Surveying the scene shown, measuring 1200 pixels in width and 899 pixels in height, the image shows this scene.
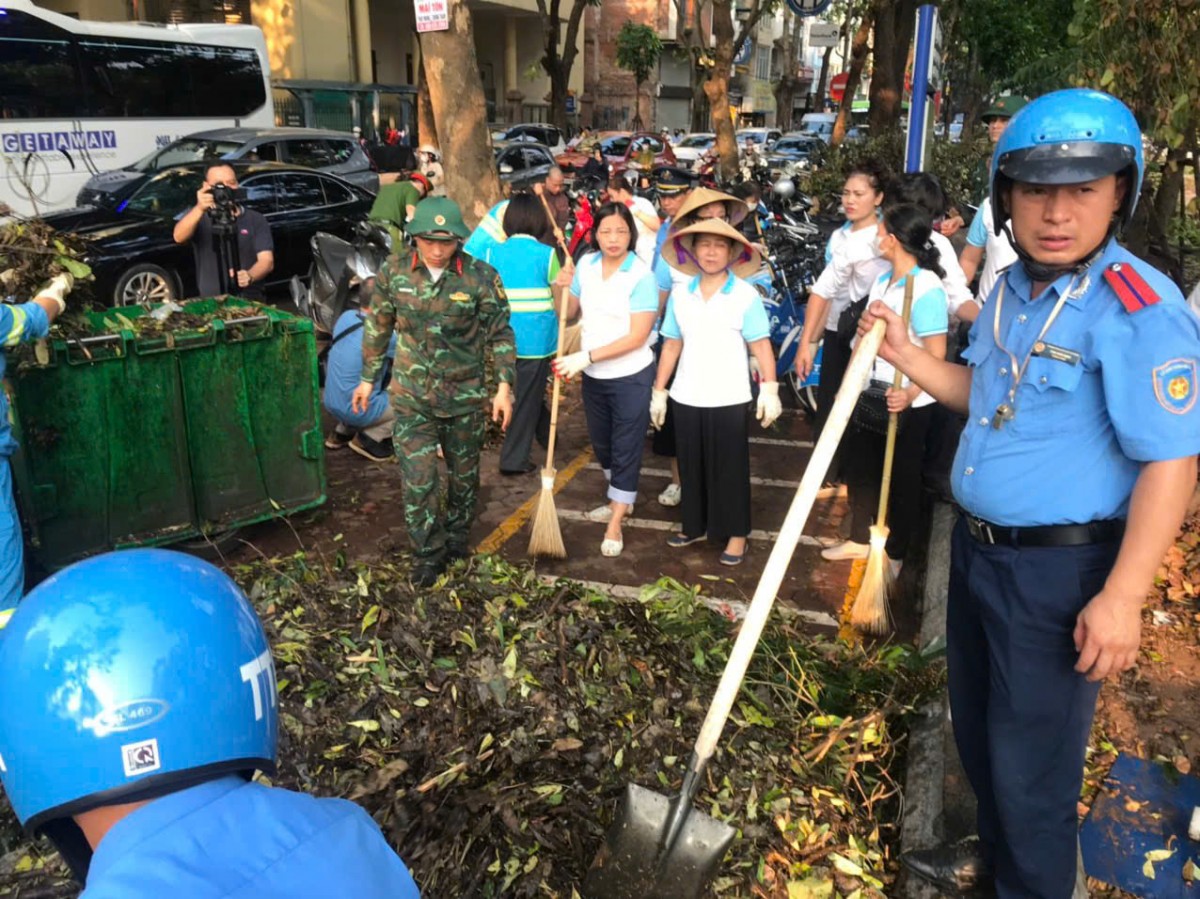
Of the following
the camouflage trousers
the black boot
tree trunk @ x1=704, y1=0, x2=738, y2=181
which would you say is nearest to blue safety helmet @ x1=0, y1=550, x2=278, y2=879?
the black boot

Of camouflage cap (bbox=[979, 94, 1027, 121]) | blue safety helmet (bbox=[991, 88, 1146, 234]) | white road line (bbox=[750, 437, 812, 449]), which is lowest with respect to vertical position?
white road line (bbox=[750, 437, 812, 449])

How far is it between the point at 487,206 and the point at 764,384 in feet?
18.6

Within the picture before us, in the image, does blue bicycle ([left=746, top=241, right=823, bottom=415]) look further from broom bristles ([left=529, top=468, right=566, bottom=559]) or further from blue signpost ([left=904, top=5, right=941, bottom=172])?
broom bristles ([left=529, top=468, right=566, bottom=559])

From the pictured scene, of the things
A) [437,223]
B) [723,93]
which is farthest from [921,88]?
[723,93]

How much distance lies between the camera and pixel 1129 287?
2.11 meters

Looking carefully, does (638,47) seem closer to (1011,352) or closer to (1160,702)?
(1160,702)

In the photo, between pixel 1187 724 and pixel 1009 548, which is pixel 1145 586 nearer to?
pixel 1009 548

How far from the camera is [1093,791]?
11.0 feet

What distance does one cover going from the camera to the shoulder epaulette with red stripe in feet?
6.80

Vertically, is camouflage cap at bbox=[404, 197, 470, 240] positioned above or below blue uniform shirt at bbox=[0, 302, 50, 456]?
A: above

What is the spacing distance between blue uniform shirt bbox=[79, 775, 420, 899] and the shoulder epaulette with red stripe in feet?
6.28

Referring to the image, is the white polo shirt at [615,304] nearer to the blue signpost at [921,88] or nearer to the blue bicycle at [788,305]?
the blue signpost at [921,88]

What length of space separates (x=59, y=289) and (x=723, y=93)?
1463 cm

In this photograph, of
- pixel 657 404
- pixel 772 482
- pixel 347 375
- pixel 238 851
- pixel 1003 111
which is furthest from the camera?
pixel 1003 111
